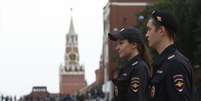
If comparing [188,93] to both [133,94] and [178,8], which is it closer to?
[133,94]

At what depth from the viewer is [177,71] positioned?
774 cm

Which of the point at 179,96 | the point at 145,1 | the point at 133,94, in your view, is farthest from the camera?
the point at 145,1

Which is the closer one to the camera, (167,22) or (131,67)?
(167,22)

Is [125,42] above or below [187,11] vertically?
below

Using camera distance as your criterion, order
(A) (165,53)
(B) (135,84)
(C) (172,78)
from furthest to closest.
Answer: (B) (135,84) < (A) (165,53) < (C) (172,78)

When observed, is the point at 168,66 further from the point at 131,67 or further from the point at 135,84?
the point at 131,67

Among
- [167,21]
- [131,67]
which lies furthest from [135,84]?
[167,21]

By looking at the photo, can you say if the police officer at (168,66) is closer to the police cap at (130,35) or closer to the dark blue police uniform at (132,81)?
the dark blue police uniform at (132,81)

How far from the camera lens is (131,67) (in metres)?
9.67

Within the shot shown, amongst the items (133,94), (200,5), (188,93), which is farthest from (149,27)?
(200,5)

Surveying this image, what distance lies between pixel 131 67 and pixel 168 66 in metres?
1.90

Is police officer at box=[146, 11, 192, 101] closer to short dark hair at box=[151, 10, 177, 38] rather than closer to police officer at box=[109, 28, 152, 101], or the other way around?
short dark hair at box=[151, 10, 177, 38]

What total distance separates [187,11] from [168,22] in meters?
43.5

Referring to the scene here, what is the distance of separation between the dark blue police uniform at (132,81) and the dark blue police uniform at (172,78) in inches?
53.5
